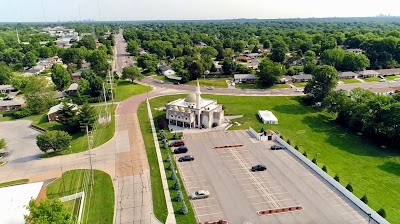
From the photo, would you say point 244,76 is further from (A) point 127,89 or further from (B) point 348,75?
(A) point 127,89

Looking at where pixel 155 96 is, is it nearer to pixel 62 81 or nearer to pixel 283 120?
pixel 62 81

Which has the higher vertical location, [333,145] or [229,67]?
[229,67]

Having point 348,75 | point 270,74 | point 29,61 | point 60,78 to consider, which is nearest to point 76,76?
point 60,78

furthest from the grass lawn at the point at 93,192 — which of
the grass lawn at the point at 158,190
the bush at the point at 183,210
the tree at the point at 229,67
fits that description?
the tree at the point at 229,67

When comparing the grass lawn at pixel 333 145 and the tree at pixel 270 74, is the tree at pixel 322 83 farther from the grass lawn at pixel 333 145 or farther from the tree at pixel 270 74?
the tree at pixel 270 74

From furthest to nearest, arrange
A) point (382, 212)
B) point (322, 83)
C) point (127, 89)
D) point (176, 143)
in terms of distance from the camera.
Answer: point (127, 89), point (322, 83), point (176, 143), point (382, 212)

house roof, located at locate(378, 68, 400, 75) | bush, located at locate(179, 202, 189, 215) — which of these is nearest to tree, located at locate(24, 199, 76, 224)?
bush, located at locate(179, 202, 189, 215)

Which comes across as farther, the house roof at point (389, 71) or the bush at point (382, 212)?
the house roof at point (389, 71)

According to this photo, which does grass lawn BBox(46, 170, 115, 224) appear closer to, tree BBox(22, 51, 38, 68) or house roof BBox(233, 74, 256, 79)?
house roof BBox(233, 74, 256, 79)
